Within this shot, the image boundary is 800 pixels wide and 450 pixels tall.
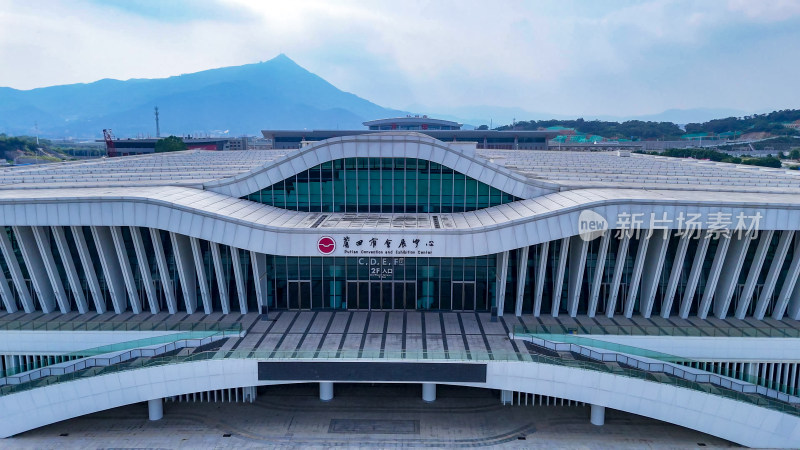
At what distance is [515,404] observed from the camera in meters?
25.7

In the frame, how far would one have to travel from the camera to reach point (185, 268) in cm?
2914

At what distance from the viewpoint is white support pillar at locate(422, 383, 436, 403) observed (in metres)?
25.4

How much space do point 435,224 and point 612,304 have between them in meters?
11.2

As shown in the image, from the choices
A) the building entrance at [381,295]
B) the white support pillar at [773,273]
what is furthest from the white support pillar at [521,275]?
the white support pillar at [773,273]

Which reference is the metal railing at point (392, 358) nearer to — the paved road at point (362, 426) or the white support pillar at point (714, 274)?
the paved road at point (362, 426)

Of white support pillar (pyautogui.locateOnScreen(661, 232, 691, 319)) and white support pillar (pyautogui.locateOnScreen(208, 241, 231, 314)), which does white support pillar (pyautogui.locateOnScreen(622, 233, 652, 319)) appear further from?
white support pillar (pyautogui.locateOnScreen(208, 241, 231, 314))

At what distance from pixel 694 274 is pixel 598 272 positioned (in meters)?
5.44

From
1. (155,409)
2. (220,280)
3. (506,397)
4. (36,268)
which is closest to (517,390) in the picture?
(506,397)

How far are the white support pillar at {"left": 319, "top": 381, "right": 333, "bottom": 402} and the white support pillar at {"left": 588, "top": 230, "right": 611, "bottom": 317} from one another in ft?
50.8

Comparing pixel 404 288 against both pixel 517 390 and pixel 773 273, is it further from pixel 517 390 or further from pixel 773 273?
pixel 773 273

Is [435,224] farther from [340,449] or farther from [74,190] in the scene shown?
[74,190]

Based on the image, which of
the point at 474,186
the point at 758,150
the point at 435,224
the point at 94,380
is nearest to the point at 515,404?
the point at 435,224

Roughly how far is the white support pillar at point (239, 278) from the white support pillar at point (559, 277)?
1823 centimetres

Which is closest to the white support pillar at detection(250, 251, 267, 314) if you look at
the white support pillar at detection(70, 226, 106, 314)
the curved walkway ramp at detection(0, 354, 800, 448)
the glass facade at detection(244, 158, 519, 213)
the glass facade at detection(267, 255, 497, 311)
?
the glass facade at detection(267, 255, 497, 311)
